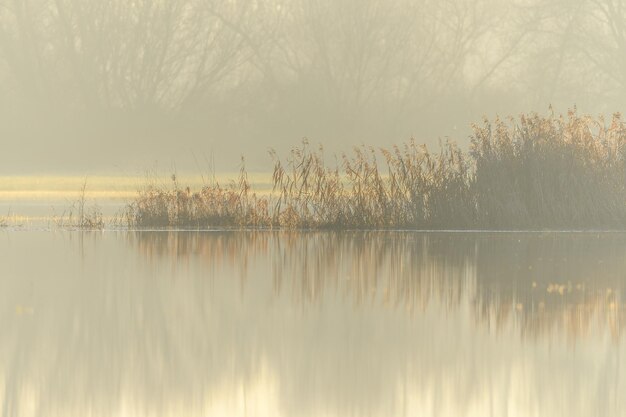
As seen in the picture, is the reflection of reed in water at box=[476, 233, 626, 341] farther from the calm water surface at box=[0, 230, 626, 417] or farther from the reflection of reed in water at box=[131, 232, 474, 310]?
the reflection of reed in water at box=[131, 232, 474, 310]

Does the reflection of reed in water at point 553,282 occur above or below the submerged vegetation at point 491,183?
below

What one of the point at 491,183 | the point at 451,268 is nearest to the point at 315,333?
the point at 451,268

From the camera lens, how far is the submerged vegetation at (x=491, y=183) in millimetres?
19750

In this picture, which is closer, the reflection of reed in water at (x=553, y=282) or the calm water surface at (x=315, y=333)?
the calm water surface at (x=315, y=333)

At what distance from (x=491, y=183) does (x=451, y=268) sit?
19.6 ft

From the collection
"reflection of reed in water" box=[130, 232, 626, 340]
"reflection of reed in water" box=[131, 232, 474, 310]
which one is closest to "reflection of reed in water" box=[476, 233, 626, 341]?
"reflection of reed in water" box=[130, 232, 626, 340]

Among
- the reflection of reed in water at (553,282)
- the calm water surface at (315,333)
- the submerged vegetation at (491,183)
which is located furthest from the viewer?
the submerged vegetation at (491,183)

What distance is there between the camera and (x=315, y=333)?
8.91 meters

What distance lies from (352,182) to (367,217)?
55cm

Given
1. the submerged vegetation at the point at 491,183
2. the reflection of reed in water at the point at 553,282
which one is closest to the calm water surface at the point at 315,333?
the reflection of reed in water at the point at 553,282

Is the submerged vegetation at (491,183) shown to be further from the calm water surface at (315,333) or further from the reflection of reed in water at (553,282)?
the calm water surface at (315,333)

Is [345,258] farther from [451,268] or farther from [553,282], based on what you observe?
[553,282]

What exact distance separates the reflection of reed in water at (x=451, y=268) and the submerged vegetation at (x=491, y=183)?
25.0 inches

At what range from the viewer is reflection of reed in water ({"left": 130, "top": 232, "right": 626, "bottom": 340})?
10.3m
